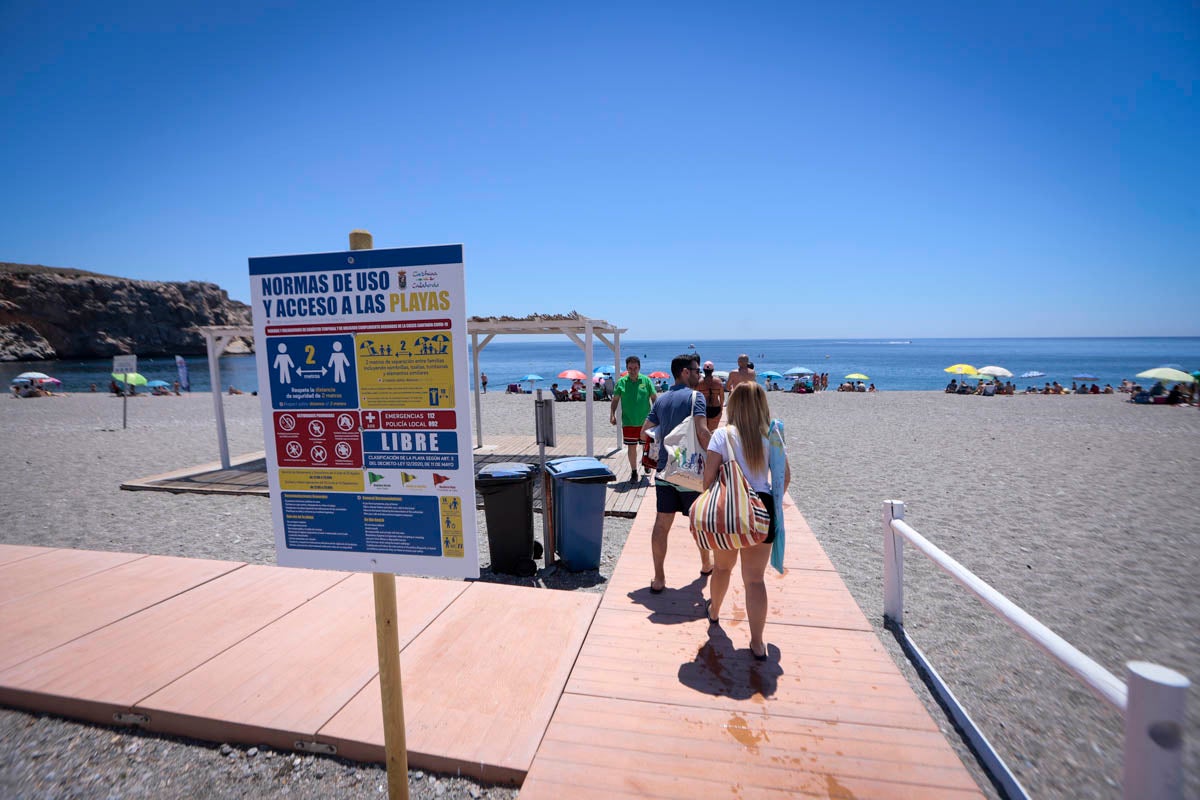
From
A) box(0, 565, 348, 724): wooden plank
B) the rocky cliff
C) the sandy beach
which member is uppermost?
the rocky cliff

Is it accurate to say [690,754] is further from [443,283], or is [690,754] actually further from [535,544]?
[535,544]

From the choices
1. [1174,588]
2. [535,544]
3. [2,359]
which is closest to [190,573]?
[535,544]

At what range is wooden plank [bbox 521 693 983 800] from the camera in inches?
88.7

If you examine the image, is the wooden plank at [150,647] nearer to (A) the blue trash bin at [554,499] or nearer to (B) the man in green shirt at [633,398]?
(A) the blue trash bin at [554,499]

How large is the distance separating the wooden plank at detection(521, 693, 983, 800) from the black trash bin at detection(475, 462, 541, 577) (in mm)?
2386

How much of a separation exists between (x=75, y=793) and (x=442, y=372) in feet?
9.37

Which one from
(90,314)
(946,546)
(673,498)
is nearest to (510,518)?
(673,498)

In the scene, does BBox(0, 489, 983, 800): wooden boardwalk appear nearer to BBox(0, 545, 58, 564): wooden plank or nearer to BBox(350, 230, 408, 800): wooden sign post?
BBox(350, 230, 408, 800): wooden sign post

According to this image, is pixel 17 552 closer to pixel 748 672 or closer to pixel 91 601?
pixel 91 601

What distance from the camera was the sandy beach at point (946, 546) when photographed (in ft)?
8.68

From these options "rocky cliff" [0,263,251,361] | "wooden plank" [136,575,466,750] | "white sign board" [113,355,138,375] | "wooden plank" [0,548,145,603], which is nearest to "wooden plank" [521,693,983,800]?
"wooden plank" [136,575,466,750]

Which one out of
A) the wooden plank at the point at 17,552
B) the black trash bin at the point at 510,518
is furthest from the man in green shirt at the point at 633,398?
the wooden plank at the point at 17,552

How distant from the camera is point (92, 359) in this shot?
89125 millimetres

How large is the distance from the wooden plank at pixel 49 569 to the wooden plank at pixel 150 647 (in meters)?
1.26
